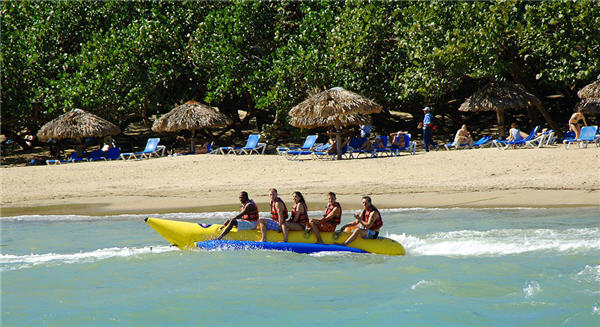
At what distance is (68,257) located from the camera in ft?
34.9

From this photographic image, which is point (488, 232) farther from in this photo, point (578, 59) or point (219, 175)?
point (578, 59)

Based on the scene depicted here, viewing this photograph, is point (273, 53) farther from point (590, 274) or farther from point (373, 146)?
point (590, 274)

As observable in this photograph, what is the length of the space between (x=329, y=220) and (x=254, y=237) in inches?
46.0

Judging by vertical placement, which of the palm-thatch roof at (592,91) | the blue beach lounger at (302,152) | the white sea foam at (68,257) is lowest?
the white sea foam at (68,257)

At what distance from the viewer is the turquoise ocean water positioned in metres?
7.80

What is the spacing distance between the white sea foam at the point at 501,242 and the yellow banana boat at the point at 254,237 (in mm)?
684

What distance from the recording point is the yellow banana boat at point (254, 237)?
384 inches

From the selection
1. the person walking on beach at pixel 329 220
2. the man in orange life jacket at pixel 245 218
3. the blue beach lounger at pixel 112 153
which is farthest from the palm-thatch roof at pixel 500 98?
the man in orange life jacket at pixel 245 218

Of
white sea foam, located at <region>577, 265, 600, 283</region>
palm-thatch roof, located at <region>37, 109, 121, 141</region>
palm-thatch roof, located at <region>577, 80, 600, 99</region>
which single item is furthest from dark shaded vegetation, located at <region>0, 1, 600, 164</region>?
white sea foam, located at <region>577, 265, 600, 283</region>

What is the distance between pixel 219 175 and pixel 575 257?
10.3 meters

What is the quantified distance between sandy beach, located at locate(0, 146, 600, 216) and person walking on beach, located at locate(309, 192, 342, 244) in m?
4.25

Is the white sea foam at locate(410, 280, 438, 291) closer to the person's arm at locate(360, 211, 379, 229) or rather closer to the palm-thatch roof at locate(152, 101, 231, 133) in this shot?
the person's arm at locate(360, 211, 379, 229)

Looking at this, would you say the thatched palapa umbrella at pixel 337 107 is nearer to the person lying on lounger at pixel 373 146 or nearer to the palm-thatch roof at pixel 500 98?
the person lying on lounger at pixel 373 146

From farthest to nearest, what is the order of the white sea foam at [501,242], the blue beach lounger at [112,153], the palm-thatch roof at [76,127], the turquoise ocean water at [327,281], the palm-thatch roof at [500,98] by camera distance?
the palm-thatch roof at [76,127]
the blue beach lounger at [112,153]
the palm-thatch roof at [500,98]
the white sea foam at [501,242]
the turquoise ocean water at [327,281]
